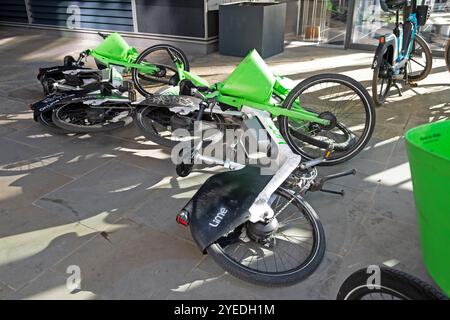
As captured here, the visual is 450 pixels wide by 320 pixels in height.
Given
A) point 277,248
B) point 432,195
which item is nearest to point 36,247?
point 277,248

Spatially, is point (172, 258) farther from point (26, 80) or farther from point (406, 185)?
point (26, 80)

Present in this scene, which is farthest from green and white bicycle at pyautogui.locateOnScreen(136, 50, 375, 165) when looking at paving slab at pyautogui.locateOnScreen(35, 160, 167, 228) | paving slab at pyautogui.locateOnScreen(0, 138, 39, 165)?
paving slab at pyautogui.locateOnScreen(0, 138, 39, 165)

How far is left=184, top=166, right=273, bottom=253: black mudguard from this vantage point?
2123 mm

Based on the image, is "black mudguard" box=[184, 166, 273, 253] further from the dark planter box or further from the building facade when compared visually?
the building facade

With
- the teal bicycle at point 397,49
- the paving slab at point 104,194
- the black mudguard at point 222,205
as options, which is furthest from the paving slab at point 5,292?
the teal bicycle at point 397,49

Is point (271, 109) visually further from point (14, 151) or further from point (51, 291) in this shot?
point (14, 151)

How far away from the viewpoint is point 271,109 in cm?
294

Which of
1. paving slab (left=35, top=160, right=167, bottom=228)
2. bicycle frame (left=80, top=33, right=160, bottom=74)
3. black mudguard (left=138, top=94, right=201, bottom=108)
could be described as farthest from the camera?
bicycle frame (left=80, top=33, right=160, bottom=74)

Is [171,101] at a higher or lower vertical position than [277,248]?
higher

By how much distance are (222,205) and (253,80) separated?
1143 millimetres

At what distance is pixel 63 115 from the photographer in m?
3.84

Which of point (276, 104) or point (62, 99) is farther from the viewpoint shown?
point (62, 99)
